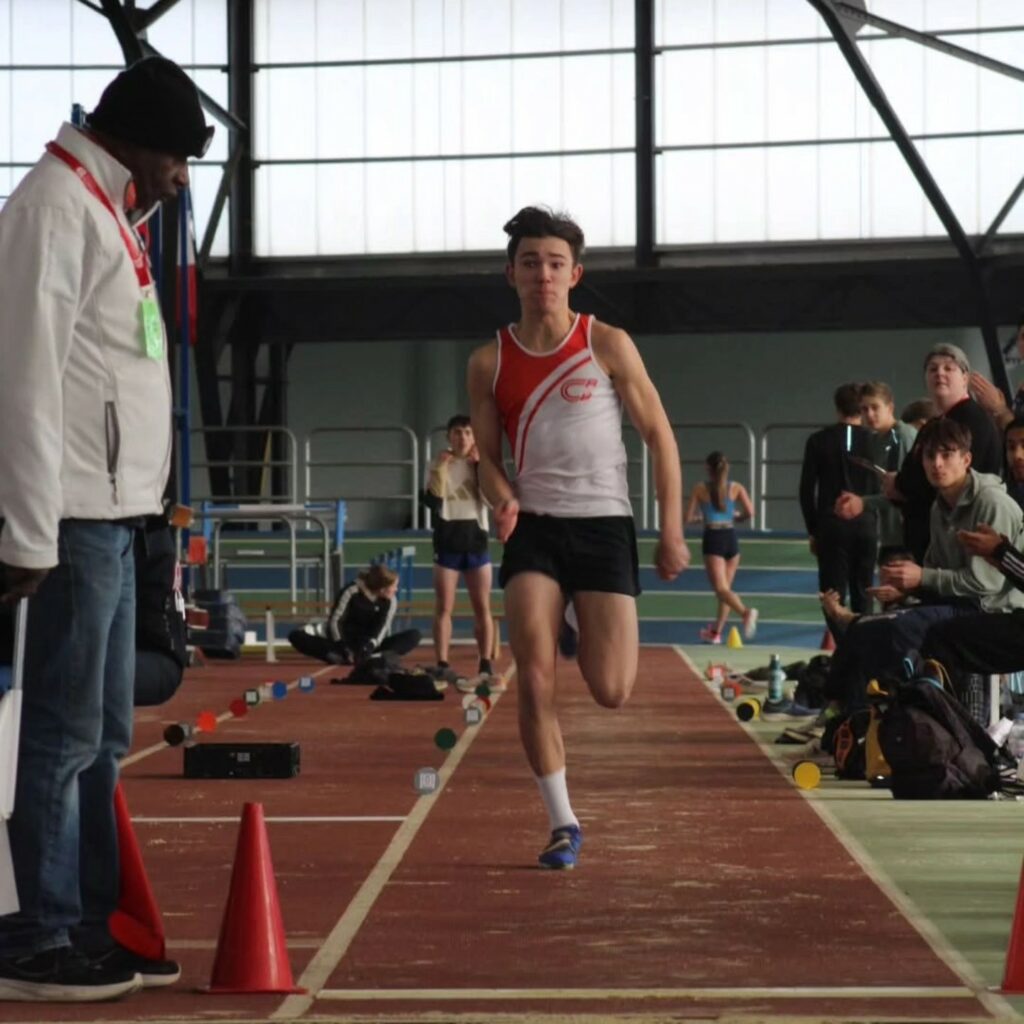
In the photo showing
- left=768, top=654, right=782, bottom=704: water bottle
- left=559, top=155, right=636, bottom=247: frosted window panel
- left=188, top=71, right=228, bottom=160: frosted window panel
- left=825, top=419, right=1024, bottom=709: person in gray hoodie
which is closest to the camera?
left=825, top=419, right=1024, bottom=709: person in gray hoodie

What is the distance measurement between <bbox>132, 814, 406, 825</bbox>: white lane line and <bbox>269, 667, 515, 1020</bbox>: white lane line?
12 cm

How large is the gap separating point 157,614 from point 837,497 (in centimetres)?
878

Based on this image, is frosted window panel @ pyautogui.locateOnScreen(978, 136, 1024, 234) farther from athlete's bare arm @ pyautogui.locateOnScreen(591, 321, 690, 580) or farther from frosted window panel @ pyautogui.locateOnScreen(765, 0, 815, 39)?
athlete's bare arm @ pyautogui.locateOnScreen(591, 321, 690, 580)

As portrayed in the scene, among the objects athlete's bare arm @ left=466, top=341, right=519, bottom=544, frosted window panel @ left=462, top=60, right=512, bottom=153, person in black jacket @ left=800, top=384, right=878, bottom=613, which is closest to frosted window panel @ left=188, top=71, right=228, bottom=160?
frosted window panel @ left=462, top=60, right=512, bottom=153

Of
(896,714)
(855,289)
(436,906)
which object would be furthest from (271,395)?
(436,906)

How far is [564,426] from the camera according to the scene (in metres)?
6.45

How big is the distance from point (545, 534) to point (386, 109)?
74.9ft

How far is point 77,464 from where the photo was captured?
4.40 meters

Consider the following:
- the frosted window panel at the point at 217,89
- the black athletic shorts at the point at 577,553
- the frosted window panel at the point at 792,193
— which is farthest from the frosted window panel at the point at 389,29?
the black athletic shorts at the point at 577,553

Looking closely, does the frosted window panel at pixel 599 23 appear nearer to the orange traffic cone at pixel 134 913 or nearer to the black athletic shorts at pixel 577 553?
the black athletic shorts at pixel 577 553

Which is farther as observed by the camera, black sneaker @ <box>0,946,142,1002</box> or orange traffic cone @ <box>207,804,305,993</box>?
orange traffic cone @ <box>207,804,305,993</box>

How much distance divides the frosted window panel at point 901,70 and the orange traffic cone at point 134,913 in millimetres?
23822

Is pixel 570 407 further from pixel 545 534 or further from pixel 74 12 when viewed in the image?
pixel 74 12

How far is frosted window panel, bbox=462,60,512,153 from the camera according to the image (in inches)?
1112
